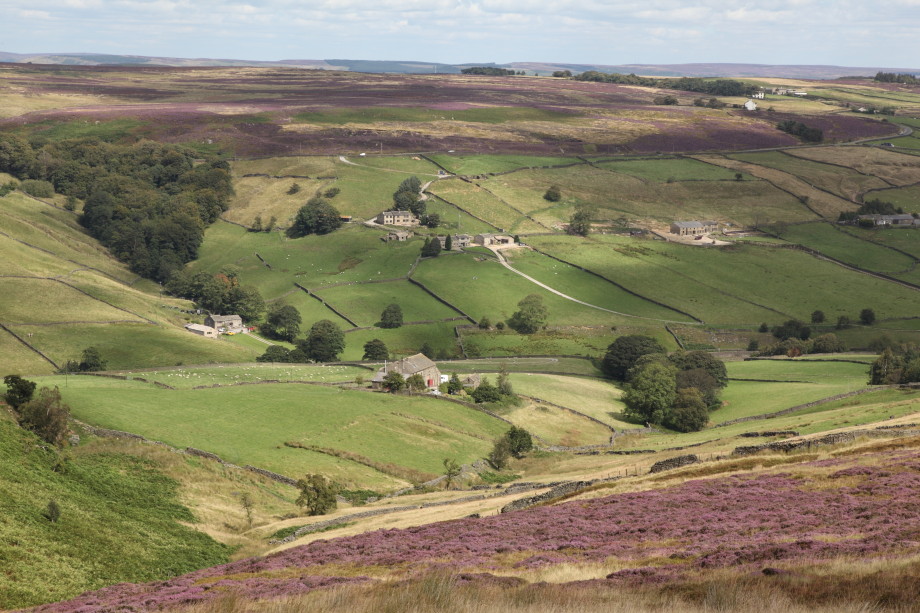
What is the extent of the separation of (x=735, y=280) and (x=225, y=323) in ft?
308

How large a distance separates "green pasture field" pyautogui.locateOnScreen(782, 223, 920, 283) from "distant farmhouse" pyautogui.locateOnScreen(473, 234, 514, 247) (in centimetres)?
6169

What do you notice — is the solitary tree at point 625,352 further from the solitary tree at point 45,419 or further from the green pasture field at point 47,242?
the green pasture field at point 47,242

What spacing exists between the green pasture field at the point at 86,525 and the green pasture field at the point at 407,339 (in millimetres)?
73712

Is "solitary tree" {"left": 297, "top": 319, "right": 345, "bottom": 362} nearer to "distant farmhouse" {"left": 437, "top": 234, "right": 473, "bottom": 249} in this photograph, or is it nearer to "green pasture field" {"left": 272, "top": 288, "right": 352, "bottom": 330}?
"green pasture field" {"left": 272, "top": 288, "right": 352, "bottom": 330}

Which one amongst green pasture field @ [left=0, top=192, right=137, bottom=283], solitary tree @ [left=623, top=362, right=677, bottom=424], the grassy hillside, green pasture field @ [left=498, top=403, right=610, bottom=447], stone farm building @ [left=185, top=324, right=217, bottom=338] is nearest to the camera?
green pasture field @ [left=498, top=403, right=610, bottom=447]

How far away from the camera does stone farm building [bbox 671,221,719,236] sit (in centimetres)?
18825

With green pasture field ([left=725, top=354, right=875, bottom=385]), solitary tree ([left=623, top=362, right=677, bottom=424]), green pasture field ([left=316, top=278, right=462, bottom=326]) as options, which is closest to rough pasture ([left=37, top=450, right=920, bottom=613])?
solitary tree ([left=623, top=362, right=677, bottom=424])

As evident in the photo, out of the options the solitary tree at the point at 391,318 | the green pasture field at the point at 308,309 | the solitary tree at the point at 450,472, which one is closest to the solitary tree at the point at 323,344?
the green pasture field at the point at 308,309

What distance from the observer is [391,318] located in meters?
139

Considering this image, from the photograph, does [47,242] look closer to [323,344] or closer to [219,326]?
[219,326]

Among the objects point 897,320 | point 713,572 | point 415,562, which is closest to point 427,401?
point 415,562

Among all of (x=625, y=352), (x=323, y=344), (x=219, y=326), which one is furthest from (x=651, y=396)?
(x=219, y=326)

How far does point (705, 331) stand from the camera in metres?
141

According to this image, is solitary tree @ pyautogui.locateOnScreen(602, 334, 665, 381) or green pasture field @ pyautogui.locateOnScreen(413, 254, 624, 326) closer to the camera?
solitary tree @ pyautogui.locateOnScreen(602, 334, 665, 381)
